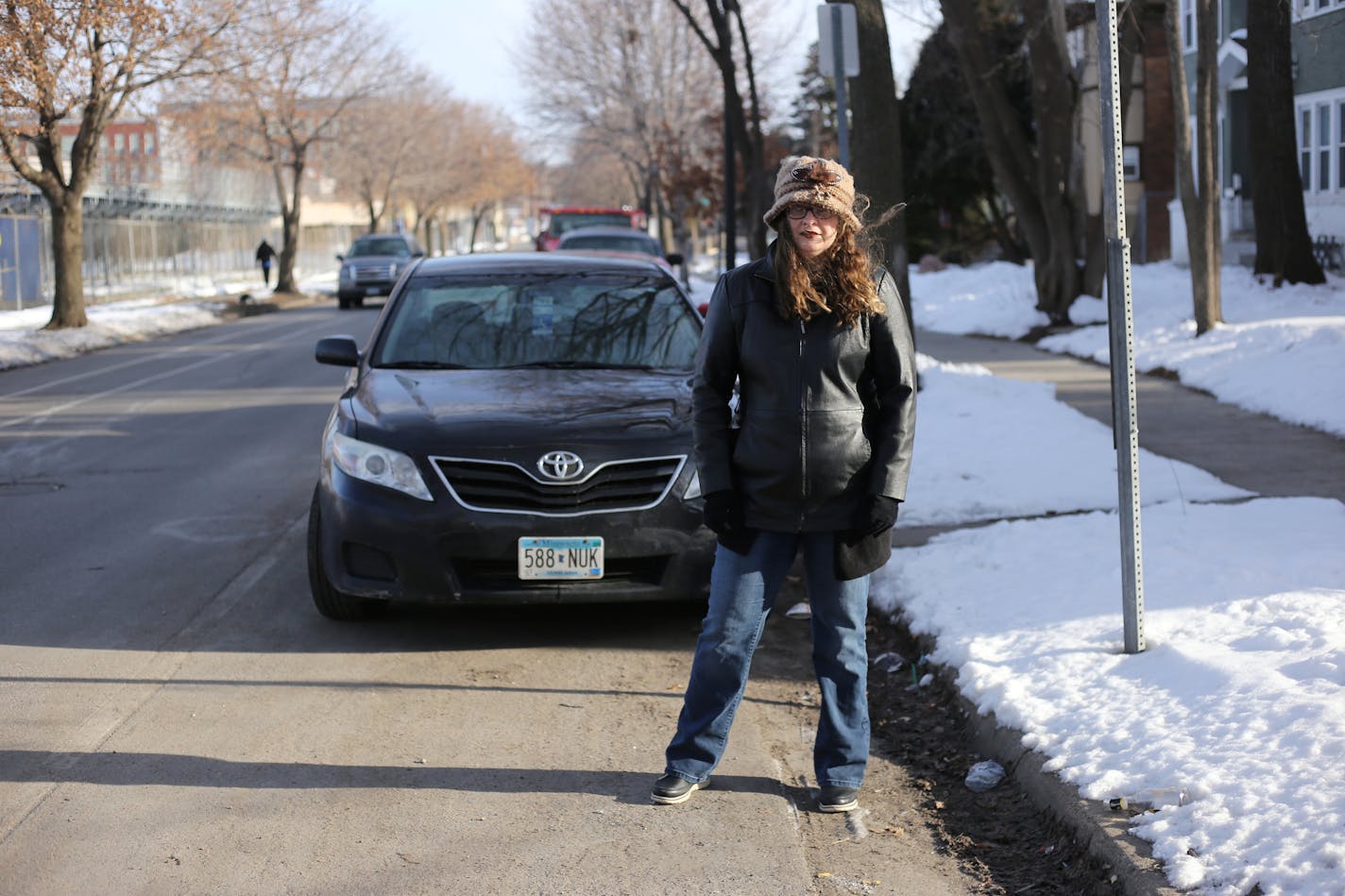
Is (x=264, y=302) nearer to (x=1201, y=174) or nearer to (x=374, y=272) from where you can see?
(x=374, y=272)

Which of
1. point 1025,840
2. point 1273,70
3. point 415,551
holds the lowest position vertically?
point 1025,840

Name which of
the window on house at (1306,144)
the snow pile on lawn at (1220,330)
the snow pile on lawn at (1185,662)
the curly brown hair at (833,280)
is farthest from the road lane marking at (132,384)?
the window on house at (1306,144)

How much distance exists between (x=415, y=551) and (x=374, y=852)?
202 cm

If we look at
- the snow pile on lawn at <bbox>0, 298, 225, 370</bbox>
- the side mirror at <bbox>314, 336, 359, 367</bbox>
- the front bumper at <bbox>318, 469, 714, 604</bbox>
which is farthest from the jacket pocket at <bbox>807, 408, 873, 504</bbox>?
the snow pile on lawn at <bbox>0, 298, 225, 370</bbox>

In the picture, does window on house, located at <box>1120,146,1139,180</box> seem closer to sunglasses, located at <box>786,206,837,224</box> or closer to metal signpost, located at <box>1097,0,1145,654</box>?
metal signpost, located at <box>1097,0,1145,654</box>

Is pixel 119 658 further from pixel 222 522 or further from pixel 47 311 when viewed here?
pixel 47 311

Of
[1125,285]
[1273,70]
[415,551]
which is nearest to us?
[1125,285]

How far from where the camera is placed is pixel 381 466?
251 inches

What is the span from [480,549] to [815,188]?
2480 mm

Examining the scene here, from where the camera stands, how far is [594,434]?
6.39 metres

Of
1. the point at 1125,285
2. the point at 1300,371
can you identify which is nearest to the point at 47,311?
the point at 1300,371

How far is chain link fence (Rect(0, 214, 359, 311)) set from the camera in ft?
111

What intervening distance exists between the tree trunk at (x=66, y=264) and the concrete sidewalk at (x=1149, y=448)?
1571 cm

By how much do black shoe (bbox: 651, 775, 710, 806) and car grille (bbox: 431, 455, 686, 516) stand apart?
1736 mm
